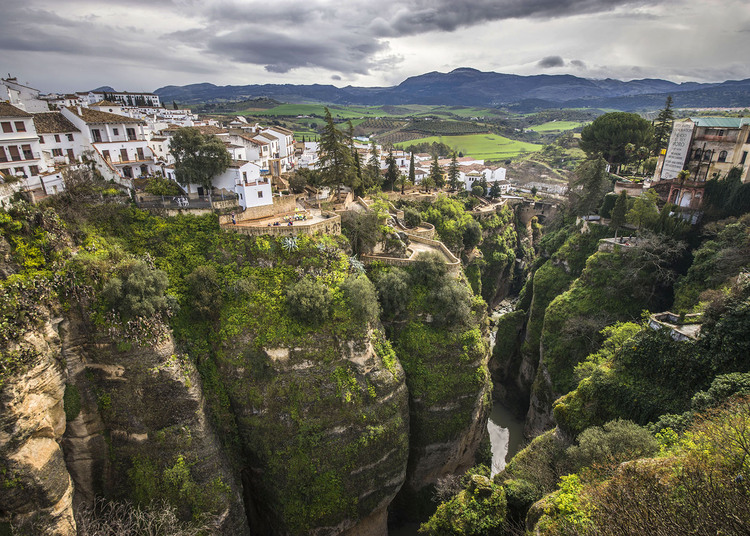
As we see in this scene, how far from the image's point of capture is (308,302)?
25.9 m

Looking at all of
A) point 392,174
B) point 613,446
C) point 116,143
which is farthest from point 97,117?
point 613,446

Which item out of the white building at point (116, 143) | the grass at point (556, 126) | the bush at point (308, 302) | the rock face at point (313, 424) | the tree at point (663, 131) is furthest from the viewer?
the grass at point (556, 126)

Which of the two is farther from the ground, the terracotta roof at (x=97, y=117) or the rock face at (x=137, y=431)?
the terracotta roof at (x=97, y=117)

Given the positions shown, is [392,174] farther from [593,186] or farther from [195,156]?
[195,156]

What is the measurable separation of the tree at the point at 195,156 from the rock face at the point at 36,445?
15.0 metres

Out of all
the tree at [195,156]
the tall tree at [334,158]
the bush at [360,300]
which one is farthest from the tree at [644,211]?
the tree at [195,156]

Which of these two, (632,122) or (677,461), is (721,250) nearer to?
(677,461)

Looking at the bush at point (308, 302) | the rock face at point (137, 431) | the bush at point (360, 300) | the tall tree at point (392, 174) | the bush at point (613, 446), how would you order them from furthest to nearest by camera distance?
the tall tree at point (392, 174) < the bush at point (360, 300) < the bush at point (308, 302) < the rock face at point (137, 431) < the bush at point (613, 446)

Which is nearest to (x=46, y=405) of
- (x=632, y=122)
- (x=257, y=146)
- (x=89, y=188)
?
(x=89, y=188)

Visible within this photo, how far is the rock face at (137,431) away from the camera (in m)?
23.4

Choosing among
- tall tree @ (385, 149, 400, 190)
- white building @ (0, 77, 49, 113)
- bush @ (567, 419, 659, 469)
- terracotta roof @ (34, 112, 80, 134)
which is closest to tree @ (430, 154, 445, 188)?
tall tree @ (385, 149, 400, 190)

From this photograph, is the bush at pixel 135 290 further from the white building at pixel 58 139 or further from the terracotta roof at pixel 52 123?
the terracotta roof at pixel 52 123

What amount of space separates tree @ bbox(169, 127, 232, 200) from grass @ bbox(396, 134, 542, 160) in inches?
3625

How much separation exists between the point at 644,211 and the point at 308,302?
3367 cm
